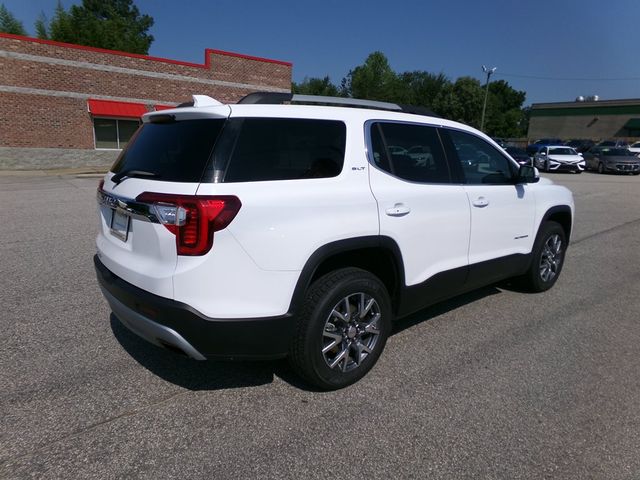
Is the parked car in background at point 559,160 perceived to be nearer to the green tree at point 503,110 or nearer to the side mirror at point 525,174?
the side mirror at point 525,174

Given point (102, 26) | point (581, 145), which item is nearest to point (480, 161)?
point (581, 145)

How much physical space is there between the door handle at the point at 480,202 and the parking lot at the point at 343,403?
3.61ft

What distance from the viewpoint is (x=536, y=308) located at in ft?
15.1

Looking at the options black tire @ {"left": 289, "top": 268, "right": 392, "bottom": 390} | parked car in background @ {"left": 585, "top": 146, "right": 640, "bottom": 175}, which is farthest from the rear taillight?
parked car in background @ {"left": 585, "top": 146, "right": 640, "bottom": 175}

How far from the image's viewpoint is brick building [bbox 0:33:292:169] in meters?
19.7

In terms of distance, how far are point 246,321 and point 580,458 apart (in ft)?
6.44

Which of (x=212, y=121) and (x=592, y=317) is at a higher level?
(x=212, y=121)

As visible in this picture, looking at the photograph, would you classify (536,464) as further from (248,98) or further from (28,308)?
(28,308)

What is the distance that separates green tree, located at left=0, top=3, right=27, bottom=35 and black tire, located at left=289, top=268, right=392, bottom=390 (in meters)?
45.8

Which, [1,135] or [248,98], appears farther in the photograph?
[1,135]

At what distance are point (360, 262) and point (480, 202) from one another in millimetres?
1374

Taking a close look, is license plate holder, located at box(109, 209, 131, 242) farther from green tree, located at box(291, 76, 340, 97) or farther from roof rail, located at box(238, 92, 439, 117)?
green tree, located at box(291, 76, 340, 97)

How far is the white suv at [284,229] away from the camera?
245 cm

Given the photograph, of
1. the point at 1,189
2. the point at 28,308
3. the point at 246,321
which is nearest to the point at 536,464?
the point at 246,321
